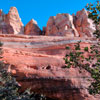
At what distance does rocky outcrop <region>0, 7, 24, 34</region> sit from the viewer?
4310 cm

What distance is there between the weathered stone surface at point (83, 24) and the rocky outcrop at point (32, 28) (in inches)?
433

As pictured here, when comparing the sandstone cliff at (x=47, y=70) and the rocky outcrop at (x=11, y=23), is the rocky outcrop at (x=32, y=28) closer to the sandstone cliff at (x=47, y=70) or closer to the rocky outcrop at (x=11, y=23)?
Result: the rocky outcrop at (x=11, y=23)

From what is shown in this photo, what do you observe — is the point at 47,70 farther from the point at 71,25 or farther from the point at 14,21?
the point at 14,21

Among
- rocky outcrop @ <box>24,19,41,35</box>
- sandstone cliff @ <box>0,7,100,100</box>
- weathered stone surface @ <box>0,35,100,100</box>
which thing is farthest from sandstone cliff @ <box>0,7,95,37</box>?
weathered stone surface @ <box>0,35,100,100</box>

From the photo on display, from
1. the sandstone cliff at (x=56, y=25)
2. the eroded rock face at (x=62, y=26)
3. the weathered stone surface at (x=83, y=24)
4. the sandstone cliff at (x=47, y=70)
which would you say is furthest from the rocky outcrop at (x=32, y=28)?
the sandstone cliff at (x=47, y=70)

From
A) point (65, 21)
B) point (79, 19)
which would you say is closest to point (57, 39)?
point (65, 21)

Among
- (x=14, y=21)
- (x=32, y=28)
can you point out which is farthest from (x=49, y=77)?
(x=14, y=21)

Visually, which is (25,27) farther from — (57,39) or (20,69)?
(20,69)

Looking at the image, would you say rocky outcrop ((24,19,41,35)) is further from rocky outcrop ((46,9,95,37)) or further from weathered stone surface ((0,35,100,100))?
weathered stone surface ((0,35,100,100))

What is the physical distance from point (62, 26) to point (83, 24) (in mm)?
5804

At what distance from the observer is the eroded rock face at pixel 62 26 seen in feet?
125

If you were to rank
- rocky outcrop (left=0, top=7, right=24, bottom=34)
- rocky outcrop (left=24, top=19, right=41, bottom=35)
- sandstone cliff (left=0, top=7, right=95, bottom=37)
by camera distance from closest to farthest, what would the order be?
sandstone cliff (left=0, top=7, right=95, bottom=37) < rocky outcrop (left=0, top=7, right=24, bottom=34) < rocky outcrop (left=24, top=19, right=41, bottom=35)

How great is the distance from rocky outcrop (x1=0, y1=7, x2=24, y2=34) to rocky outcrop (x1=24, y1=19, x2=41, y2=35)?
1653mm

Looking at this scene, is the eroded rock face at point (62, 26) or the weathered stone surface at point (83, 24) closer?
the eroded rock face at point (62, 26)
